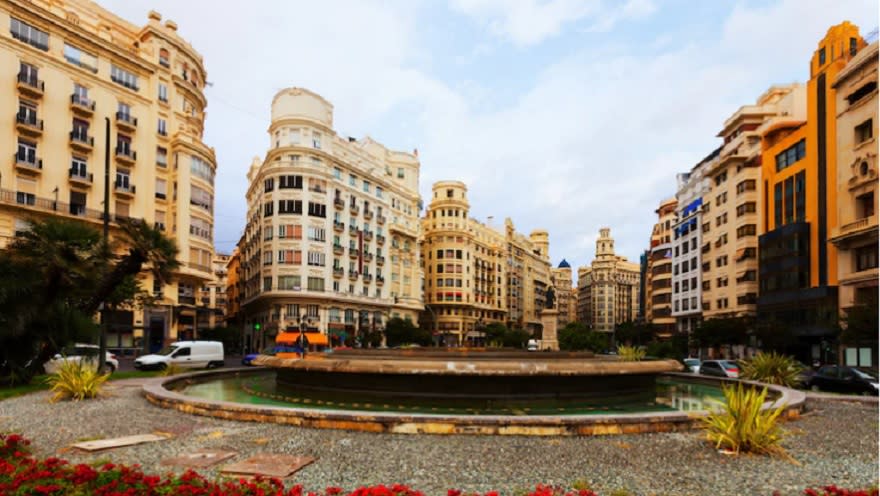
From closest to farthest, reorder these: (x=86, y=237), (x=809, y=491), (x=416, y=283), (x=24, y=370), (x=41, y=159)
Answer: (x=809, y=491) < (x=24, y=370) < (x=86, y=237) < (x=41, y=159) < (x=416, y=283)

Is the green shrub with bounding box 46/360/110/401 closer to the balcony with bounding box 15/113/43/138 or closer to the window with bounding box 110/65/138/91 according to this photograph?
the balcony with bounding box 15/113/43/138

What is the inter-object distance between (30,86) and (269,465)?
162 ft

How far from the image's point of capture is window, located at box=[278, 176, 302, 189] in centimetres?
7006

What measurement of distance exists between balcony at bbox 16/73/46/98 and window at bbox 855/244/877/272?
66.2 metres

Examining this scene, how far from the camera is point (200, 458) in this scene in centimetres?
784

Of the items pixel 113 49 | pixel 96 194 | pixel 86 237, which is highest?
pixel 113 49

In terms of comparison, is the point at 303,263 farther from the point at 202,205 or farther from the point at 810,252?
the point at 810,252

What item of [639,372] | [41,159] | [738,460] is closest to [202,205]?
[41,159]

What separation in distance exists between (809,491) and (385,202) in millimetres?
80359

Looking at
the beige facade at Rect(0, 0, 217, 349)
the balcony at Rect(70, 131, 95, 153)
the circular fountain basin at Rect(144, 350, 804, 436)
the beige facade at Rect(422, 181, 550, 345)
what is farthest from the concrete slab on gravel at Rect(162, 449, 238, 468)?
the beige facade at Rect(422, 181, 550, 345)

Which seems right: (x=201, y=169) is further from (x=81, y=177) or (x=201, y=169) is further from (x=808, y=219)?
(x=808, y=219)

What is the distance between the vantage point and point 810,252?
185ft

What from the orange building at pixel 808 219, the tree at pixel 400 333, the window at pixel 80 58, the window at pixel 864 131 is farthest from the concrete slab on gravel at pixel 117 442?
the tree at pixel 400 333

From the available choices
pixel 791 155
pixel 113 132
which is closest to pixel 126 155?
pixel 113 132
